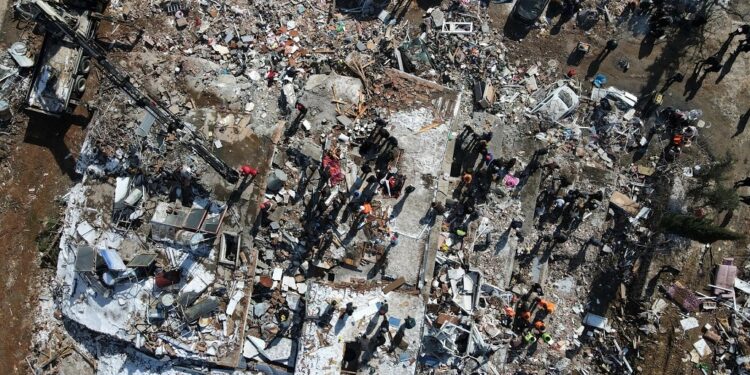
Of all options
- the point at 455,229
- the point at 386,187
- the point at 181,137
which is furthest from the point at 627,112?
the point at 181,137

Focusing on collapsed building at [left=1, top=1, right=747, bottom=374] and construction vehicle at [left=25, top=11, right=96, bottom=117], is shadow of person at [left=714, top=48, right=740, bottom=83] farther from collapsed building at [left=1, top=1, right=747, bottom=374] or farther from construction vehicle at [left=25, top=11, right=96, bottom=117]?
construction vehicle at [left=25, top=11, right=96, bottom=117]

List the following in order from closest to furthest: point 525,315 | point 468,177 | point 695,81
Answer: point 525,315, point 468,177, point 695,81

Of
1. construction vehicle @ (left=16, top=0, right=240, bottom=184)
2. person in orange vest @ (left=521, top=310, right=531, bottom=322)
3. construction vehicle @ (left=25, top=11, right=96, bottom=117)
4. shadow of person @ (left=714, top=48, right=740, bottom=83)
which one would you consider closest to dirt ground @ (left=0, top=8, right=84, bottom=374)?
construction vehicle @ (left=25, top=11, right=96, bottom=117)

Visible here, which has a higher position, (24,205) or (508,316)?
(508,316)

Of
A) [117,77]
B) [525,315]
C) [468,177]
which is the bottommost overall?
[525,315]

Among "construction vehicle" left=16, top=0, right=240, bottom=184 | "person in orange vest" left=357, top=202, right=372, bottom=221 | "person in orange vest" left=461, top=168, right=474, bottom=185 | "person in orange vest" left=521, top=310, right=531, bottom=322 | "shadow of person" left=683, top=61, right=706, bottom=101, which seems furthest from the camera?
"shadow of person" left=683, top=61, right=706, bottom=101

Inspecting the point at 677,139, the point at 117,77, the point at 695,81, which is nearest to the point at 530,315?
the point at 677,139

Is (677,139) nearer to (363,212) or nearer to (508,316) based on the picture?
(508,316)

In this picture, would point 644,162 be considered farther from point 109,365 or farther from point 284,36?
point 109,365
